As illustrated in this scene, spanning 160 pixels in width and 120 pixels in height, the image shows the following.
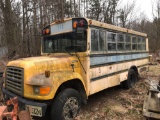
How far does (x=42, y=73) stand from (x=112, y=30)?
3.04m

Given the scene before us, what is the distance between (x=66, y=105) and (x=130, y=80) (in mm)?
4113

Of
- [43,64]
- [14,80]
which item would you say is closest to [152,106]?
[43,64]

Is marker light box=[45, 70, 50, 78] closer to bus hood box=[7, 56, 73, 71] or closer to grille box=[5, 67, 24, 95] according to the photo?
bus hood box=[7, 56, 73, 71]

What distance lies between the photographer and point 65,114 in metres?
3.78

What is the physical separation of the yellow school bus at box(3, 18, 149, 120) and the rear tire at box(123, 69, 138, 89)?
0.59 m

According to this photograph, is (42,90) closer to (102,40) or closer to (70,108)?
(70,108)

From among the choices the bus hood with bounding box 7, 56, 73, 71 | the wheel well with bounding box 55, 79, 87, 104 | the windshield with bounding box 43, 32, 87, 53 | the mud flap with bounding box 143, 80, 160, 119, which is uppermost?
the windshield with bounding box 43, 32, 87, 53

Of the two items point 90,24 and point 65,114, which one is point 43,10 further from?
point 65,114

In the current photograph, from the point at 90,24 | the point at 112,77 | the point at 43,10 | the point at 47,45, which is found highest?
the point at 43,10

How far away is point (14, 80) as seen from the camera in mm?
3818

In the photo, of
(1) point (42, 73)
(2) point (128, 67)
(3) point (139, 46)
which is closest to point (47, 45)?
(1) point (42, 73)

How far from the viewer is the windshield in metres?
4.41

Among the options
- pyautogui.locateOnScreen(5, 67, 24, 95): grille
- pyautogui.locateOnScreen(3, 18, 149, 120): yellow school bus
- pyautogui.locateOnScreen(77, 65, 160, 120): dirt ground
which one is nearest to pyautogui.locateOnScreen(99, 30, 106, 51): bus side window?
pyautogui.locateOnScreen(3, 18, 149, 120): yellow school bus

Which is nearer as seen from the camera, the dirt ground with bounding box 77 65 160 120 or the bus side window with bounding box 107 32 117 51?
the dirt ground with bounding box 77 65 160 120
